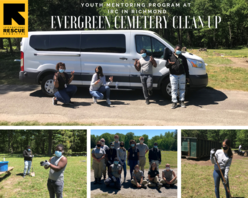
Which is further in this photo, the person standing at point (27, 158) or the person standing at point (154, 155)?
the person standing at point (27, 158)

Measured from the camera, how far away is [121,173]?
7445mm

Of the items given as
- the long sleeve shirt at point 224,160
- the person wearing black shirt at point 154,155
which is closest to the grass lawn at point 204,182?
the long sleeve shirt at point 224,160

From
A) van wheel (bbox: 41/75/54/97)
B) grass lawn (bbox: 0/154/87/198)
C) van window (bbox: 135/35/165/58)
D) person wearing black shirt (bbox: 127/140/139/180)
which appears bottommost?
grass lawn (bbox: 0/154/87/198)

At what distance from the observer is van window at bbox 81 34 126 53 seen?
9.48m

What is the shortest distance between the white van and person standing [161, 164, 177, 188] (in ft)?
A: 10.1

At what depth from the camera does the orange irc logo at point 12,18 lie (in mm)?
15239

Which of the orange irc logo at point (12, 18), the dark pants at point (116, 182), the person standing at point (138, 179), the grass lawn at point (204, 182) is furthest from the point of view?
the orange irc logo at point (12, 18)

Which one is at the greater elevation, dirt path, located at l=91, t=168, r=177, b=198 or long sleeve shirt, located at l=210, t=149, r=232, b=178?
long sleeve shirt, located at l=210, t=149, r=232, b=178

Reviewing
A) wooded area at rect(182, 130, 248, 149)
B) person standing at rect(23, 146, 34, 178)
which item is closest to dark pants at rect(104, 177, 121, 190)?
wooded area at rect(182, 130, 248, 149)

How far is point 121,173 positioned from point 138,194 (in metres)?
0.87

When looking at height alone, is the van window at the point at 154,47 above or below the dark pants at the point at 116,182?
above

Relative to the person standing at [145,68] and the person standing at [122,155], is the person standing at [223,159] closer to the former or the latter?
the person standing at [122,155]

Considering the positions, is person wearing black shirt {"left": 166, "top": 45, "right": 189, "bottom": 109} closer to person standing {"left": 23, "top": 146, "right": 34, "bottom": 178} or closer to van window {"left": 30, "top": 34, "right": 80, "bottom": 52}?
van window {"left": 30, "top": 34, "right": 80, "bottom": 52}

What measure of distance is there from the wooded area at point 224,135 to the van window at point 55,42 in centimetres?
494
